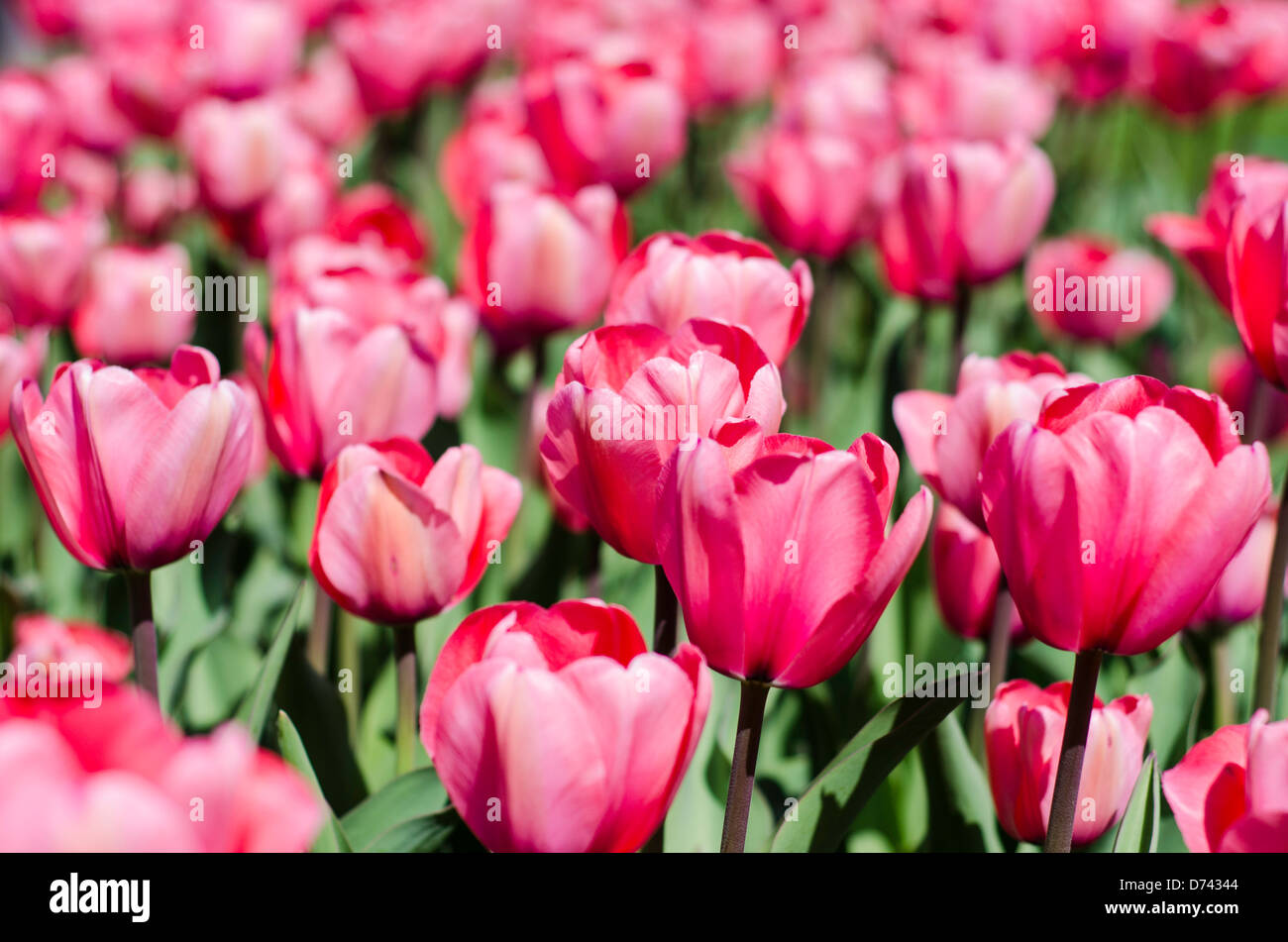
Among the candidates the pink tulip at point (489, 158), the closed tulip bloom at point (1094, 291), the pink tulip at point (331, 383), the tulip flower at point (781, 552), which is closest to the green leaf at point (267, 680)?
the pink tulip at point (331, 383)

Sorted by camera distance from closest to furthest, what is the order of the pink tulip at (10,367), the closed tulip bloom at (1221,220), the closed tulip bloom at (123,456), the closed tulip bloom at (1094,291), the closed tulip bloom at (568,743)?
1. the closed tulip bloom at (568,743)
2. the closed tulip bloom at (123,456)
3. the closed tulip bloom at (1221,220)
4. the pink tulip at (10,367)
5. the closed tulip bloom at (1094,291)

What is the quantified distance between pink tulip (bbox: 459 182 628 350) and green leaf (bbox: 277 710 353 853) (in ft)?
2.59

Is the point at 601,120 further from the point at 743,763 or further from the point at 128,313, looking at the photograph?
the point at 743,763

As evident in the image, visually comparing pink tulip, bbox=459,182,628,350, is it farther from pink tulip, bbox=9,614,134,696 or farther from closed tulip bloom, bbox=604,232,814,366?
pink tulip, bbox=9,614,134,696

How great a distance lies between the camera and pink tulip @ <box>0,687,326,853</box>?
1.85ft

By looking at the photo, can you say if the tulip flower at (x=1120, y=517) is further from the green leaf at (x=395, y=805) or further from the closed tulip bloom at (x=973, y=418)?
the green leaf at (x=395, y=805)

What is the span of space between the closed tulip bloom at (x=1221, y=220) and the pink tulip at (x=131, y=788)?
0.92 metres

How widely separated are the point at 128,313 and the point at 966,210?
1.15 meters

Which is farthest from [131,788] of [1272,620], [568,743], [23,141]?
[23,141]

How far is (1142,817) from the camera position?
3.19 ft

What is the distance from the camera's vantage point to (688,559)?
2.57ft

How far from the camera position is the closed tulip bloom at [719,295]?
1.15 metres

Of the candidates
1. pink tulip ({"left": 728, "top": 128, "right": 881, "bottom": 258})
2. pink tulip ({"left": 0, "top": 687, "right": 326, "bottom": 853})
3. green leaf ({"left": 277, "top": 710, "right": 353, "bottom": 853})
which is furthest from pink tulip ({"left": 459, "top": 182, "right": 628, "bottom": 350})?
pink tulip ({"left": 0, "top": 687, "right": 326, "bottom": 853})
